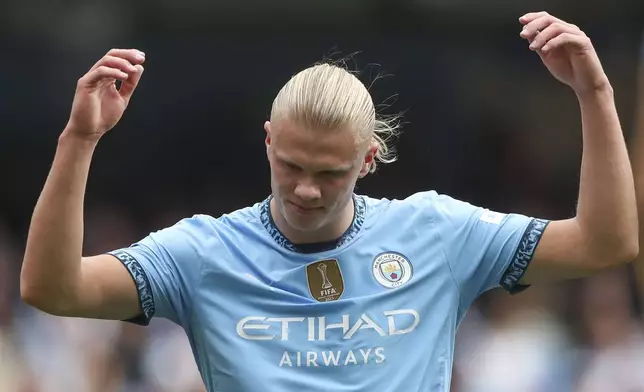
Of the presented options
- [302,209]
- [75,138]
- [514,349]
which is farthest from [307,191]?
[514,349]

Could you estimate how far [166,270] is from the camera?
2.91 metres

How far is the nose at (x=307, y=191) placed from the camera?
2816 mm

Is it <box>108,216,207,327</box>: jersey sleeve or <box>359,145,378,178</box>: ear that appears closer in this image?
<box>108,216,207,327</box>: jersey sleeve

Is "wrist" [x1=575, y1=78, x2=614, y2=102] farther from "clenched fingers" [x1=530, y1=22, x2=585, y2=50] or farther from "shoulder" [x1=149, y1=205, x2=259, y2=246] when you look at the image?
"shoulder" [x1=149, y1=205, x2=259, y2=246]

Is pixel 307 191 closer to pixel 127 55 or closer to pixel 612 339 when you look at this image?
pixel 127 55

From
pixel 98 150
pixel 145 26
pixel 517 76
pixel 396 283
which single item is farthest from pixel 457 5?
pixel 396 283

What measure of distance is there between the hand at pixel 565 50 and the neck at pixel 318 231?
25.8 inches

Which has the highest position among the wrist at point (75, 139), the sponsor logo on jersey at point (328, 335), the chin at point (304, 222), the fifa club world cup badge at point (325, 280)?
the wrist at point (75, 139)

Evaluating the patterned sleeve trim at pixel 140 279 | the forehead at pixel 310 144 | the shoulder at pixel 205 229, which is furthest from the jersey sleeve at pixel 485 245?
the patterned sleeve trim at pixel 140 279

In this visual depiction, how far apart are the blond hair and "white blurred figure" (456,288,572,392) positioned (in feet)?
10.0

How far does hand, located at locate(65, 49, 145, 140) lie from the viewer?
8.75ft

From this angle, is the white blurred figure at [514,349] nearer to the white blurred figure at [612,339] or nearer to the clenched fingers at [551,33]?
the white blurred figure at [612,339]

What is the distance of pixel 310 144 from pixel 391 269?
42 cm

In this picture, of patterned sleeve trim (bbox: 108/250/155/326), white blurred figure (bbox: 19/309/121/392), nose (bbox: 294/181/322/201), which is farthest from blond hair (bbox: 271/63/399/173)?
white blurred figure (bbox: 19/309/121/392)
